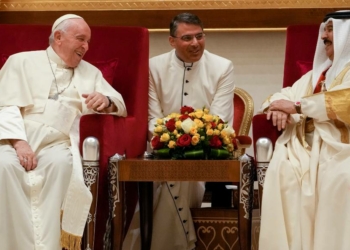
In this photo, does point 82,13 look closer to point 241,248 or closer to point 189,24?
point 189,24

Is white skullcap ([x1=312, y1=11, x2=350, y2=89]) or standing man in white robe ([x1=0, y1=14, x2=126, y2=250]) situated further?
white skullcap ([x1=312, y1=11, x2=350, y2=89])

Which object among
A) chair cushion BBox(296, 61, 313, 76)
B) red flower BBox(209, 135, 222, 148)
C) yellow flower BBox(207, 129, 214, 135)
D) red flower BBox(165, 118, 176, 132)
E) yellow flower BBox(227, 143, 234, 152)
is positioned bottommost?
yellow flower BBox(227, 143, 234, 152)

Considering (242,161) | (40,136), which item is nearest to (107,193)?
(40,136)

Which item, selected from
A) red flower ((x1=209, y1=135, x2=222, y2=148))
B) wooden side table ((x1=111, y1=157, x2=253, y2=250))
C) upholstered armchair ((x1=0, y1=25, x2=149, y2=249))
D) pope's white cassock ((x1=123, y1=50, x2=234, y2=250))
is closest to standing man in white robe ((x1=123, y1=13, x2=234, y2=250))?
pope's white cassock ((x1=123, y1=50, x2=234, y2=250))

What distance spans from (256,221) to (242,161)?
1.99 feet

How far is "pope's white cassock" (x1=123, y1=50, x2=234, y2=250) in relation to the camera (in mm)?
5047

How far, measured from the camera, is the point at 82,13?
20.1 feet

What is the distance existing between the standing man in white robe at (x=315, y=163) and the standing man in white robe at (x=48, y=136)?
1.01 meters

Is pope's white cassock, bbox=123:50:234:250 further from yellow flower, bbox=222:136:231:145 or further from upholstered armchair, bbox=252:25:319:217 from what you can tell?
yellow flower, bbox=222:136:231:145

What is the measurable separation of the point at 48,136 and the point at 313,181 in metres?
1.54

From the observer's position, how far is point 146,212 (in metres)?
4.95

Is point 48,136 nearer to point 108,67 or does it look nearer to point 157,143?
point 157,143

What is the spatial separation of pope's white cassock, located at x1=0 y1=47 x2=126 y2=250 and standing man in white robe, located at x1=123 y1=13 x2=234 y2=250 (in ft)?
1.81

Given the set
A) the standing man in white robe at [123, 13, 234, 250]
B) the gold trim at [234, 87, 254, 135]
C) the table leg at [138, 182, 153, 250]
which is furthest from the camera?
the gold trim at [234, 87, 254, 135]
